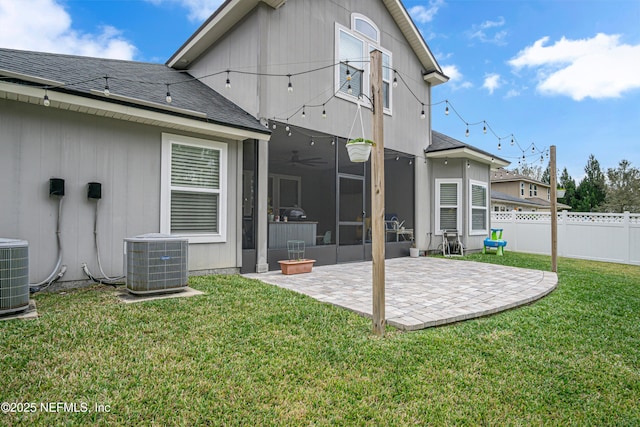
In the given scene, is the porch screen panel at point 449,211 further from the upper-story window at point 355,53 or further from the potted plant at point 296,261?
the potted plant at point 296,261

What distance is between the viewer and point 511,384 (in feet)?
8.40

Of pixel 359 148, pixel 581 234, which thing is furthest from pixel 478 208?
pixel 359 148

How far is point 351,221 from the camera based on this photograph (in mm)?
9250

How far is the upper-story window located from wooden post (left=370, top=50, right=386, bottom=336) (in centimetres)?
480

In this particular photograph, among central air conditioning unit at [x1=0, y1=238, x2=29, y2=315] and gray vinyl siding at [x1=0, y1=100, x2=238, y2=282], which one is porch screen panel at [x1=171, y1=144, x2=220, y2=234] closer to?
gray vinyl siding at [x1=0, y1=100, x2=238, y2=282]

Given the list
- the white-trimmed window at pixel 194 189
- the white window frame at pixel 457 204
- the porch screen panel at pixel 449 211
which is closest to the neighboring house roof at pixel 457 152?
the white window frame at pixel 457 204

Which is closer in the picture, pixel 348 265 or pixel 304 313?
pixel 304 313

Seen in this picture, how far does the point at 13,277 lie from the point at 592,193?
37.0 metres

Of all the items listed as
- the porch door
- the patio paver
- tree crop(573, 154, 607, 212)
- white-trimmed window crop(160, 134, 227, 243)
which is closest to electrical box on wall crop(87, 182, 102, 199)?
white-trimmed window crop(160, 134, 227, 243)

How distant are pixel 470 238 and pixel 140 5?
14142mm

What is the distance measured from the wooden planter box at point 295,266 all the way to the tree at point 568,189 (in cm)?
2986

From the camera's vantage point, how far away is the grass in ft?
6.91

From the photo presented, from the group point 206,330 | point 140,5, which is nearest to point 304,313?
point 206,330

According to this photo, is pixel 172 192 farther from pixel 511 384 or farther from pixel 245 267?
pixel 511 384
